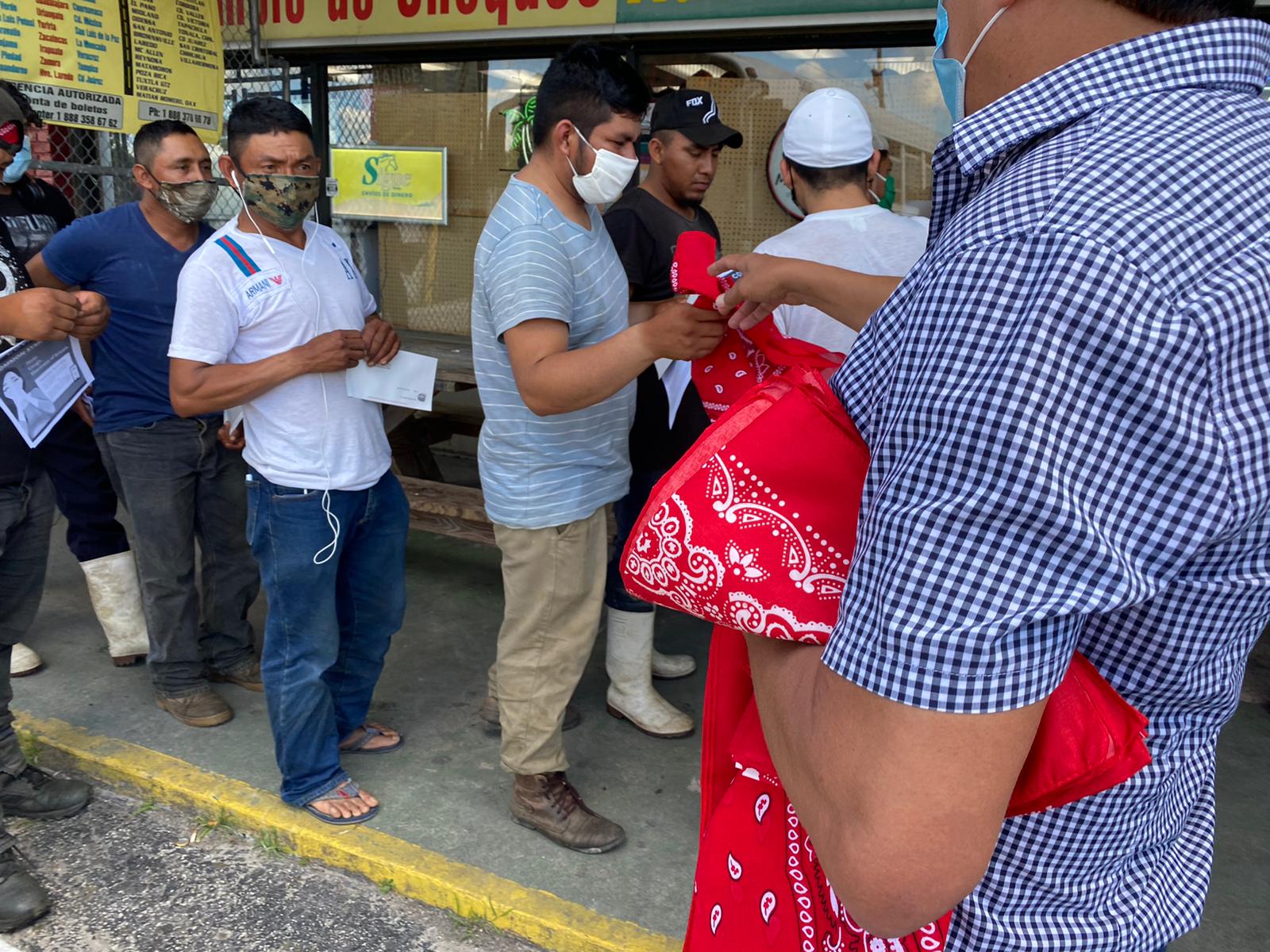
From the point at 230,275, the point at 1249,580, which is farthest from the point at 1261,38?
the point at 230,275

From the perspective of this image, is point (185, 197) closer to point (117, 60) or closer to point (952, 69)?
point (117, 60)

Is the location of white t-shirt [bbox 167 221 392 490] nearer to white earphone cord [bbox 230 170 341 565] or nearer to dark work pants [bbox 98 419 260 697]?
white earphone cord [bbox 230 170 341 565]

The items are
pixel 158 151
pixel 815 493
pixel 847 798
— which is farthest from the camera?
pixel 158 151

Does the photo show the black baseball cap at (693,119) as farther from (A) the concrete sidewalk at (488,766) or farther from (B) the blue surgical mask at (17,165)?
(B) the blue surgical mask at (17,165)

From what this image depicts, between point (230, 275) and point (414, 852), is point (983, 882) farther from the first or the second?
point (230, 275)

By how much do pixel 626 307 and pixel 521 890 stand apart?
1.70 m

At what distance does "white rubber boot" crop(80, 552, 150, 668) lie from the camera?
4.03 metres

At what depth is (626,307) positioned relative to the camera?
9.40ft

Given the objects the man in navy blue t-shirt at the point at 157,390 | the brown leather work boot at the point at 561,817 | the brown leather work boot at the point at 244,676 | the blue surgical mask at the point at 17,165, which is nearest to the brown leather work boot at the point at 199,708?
the man in navy blue t-shirt at the point at 157,390

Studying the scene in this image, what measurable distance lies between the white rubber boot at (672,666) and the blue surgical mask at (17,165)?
3.01 meters

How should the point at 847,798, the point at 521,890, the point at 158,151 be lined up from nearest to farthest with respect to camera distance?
the point at 847,798, the point at 521,890, the point at 158,151

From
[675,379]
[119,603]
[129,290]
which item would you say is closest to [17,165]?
[129,290]

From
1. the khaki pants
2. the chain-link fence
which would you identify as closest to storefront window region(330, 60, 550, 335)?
the chain-link fence

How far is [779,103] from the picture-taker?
5.04 metres
